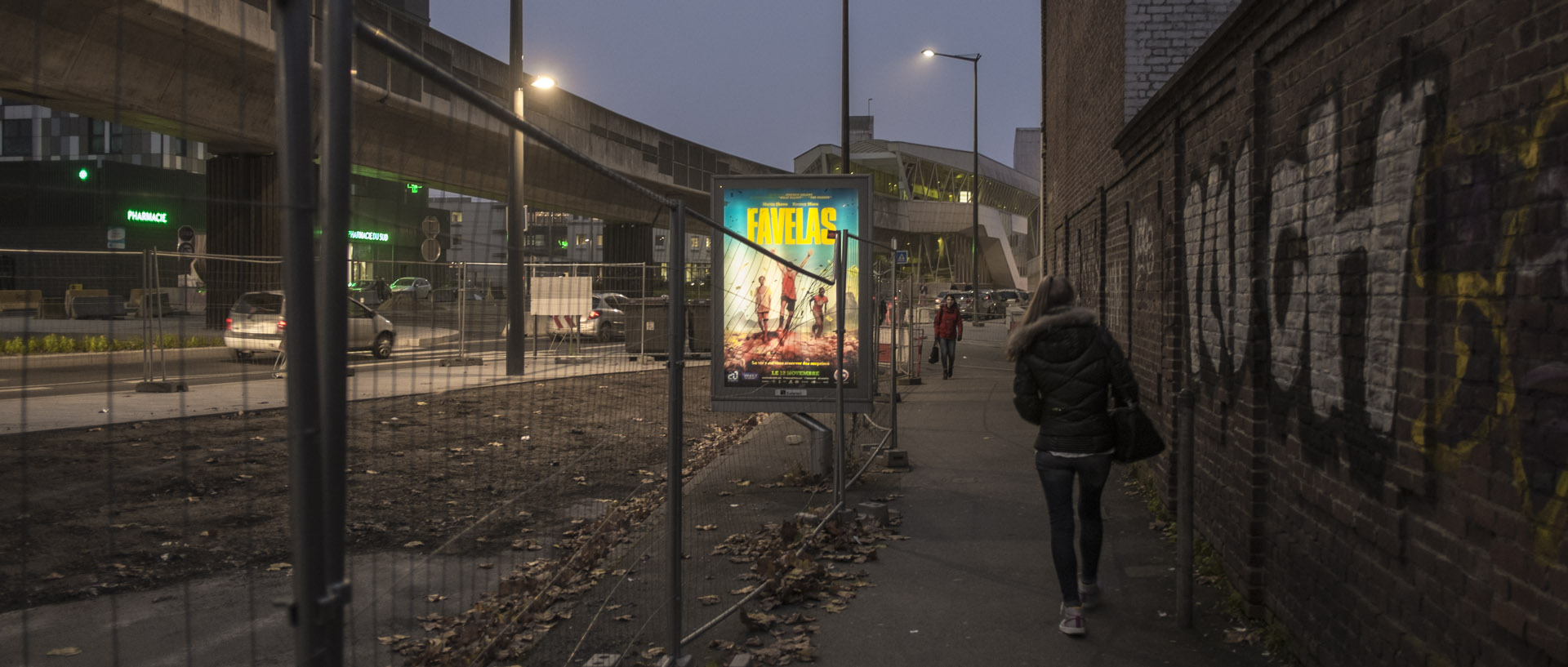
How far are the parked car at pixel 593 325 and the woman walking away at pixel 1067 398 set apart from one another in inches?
78.2

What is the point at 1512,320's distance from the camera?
2.85 meters

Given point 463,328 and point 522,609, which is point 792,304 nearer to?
point 522,609

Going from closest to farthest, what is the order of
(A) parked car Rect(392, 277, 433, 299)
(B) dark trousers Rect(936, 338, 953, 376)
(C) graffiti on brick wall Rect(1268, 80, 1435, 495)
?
1. (A) parked car Rect(392, 277, 433, 299)
2. (C) graffiti on brick wall Rect(1268, 80, 1435, 495)
3. (B) dark trousers Rect(936, 338, 953, 376)

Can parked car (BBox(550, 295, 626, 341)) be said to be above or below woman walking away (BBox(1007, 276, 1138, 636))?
above

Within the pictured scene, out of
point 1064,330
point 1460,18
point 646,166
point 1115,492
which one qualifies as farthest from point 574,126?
point 1460,18

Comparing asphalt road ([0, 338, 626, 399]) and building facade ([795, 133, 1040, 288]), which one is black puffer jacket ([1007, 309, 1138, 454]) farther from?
building facade ([795, 133, 1040, 288])

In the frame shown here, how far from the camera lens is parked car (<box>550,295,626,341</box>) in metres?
5.45

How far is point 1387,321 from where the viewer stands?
372 centimetres

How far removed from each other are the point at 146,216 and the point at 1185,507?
4422 mm

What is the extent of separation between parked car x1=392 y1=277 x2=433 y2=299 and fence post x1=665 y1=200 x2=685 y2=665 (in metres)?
1.49

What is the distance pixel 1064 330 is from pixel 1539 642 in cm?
288

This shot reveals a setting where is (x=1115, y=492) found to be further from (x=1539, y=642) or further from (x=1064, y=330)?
(x=1539, y=642)

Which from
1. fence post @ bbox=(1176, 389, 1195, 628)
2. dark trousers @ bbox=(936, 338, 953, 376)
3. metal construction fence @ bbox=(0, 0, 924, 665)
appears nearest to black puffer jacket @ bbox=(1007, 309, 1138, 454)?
fence post @ bbox=(1176, 389, 1195, 628)

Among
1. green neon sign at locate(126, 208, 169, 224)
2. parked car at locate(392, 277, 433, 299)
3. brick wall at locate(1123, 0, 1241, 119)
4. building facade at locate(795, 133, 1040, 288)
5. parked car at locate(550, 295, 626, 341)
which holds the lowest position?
parked car at locate(550, 295, 626, 341)
